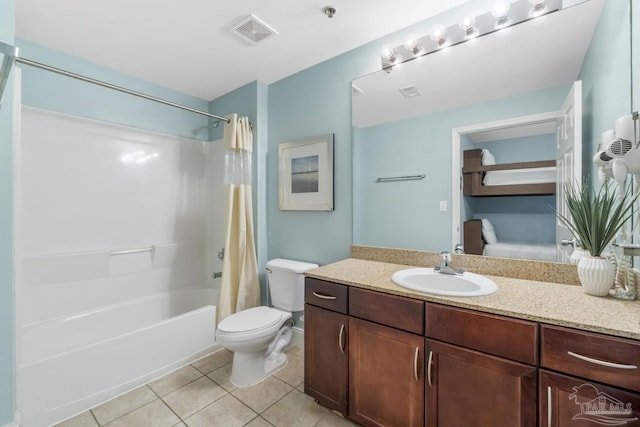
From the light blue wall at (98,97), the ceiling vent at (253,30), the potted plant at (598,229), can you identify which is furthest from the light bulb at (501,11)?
the light blue wall at (98,97)

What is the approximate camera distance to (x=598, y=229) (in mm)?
1079

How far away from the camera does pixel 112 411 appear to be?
5.21 ft

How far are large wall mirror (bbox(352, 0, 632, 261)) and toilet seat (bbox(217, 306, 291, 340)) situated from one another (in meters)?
0.86

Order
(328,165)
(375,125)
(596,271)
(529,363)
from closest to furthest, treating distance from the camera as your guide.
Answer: (529,363) < (596,271) < (375,125) < (328,165)

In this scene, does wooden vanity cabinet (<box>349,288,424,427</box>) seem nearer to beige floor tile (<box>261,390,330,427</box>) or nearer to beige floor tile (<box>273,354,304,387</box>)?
beige floor tile (<box>261,390,330,427</box>)

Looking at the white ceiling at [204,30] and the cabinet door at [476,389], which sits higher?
the white ceiling at [204,30]

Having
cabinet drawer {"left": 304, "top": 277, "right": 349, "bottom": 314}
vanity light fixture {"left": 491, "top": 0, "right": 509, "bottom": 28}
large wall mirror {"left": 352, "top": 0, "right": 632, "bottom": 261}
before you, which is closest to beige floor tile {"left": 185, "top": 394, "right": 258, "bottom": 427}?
cabinet drawer {"left": 304, "top": 277, "right": 349, "bottom": 314}

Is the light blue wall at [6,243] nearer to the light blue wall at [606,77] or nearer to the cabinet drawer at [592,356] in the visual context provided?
the cabinet drawer at [592,356]

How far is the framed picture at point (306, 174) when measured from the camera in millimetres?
2166

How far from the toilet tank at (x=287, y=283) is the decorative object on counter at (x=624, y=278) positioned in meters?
1.68

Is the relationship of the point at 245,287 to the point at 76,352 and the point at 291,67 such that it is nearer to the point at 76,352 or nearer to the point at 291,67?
the point at 76,352

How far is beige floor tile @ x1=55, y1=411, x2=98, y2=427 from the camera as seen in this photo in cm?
148

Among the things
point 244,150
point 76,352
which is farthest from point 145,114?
A: point 76,352

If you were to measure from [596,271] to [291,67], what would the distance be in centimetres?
236
